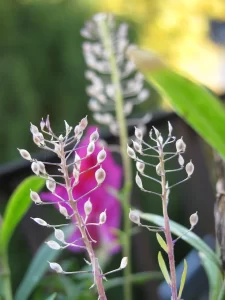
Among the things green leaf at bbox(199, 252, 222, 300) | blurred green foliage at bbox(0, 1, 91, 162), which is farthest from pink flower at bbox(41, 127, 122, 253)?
blurred green foliage at bbox(0, 1, 91, 162)

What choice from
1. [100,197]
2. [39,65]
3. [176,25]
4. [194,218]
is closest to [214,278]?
[194,218]

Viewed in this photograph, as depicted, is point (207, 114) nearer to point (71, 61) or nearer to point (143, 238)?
point (143, 238)

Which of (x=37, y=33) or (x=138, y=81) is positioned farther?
(x=37, y=33)

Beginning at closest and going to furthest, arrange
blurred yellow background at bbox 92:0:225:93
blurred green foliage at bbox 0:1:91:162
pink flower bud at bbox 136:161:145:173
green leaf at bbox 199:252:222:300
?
pink flower bud at bbox 136:161:145:173 < green leaf at bbox 199:252:222:300 < blurred green foliage at bbox 0:1:91:162 < blurred yellow background at bbox 92:0:225:93

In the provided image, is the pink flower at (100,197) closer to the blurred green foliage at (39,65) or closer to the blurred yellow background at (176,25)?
the blurred green foliage at (39,65)

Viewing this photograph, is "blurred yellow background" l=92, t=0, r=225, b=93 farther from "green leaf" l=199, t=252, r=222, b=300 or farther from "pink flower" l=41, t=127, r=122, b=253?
"green leaf" l=199, t=252, r=222, b=300

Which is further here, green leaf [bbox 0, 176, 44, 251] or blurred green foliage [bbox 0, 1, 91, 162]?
blurred green foliage [bbox 0, 1, 91, 162]

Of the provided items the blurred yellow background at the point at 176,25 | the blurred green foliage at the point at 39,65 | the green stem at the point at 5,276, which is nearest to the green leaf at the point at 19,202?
the green stem at the point at 5,276

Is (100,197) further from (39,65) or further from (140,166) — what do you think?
(39,65)

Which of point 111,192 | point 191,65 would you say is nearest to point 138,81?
point 111,192
